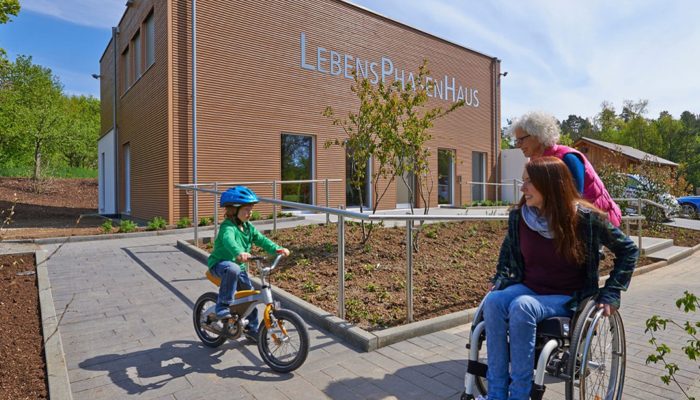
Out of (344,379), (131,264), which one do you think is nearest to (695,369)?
(344,379)

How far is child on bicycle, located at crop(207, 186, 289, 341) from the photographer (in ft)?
11.5

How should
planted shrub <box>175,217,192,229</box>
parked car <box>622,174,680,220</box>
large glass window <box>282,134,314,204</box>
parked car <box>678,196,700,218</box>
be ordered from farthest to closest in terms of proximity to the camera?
parked car <box>678,196,700,218</box>
large glass window <box>282,134,314,204</box>
parked car <box>622,174,680,220</box>
planted shrub <box>175,217,192,229</box>

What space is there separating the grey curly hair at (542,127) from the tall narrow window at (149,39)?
1222cm

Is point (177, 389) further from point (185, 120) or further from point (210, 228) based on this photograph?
point (185, 120)

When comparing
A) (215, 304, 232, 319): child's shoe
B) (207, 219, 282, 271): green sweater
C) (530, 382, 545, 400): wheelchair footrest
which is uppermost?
(207, 219, 282, 271): green sweater

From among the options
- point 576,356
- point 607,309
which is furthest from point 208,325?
point 607,309

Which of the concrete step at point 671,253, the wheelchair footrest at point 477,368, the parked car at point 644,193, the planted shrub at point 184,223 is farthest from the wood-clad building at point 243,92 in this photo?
the wheelchair footrest at point 477,368

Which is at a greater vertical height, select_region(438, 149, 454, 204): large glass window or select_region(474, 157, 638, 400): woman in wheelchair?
select_region(438, 149, 454, 204): large glass window

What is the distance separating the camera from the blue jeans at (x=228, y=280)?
138 inches

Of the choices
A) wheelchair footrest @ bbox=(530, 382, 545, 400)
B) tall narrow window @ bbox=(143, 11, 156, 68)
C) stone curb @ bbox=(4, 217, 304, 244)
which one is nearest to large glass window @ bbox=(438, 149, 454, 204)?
stone curb @ bbox=(4, 217, 304, 244)

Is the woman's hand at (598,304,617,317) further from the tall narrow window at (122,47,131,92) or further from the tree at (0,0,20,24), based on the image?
the tall narrow window at (122,47,131,92)

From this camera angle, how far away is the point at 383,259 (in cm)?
662

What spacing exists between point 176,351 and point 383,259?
351cm

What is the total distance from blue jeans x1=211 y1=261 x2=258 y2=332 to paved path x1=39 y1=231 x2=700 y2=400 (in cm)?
43
